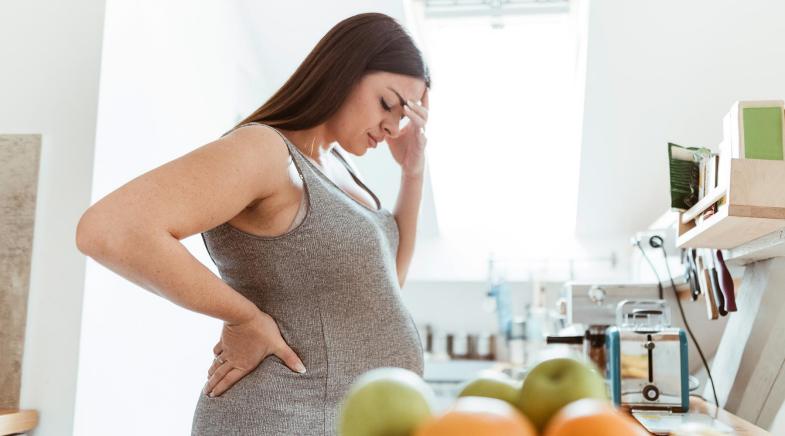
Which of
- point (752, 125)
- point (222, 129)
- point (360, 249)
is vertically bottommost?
point (360, 249)

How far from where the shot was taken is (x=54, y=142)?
2.12 metres

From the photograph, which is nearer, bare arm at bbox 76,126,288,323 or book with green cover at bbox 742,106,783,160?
bare arm at bbox 76,126,288,323

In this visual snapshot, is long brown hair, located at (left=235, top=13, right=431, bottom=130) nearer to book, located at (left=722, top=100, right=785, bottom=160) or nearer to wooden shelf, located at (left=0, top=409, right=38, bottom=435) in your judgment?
book, located at (left=722, top=100, right=785, bottom=160)

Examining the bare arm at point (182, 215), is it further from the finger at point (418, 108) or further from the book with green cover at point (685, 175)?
the book with green cover at point (685, 175)

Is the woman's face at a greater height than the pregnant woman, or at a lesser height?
greater

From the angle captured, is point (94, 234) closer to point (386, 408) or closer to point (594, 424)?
point (386, 408)

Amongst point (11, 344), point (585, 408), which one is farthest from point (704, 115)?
point (585, 408)

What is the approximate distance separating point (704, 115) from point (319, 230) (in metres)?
3.02

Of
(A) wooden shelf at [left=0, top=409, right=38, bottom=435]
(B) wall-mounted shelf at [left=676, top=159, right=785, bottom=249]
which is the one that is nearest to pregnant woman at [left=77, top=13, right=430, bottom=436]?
(B) wall-mounted shelf at [left=676, top=159, right=785, bottom=249]

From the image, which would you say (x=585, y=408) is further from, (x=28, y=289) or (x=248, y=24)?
(x=248, y=24)

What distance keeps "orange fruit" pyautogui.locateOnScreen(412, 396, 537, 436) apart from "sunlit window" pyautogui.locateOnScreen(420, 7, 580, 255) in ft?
11.3

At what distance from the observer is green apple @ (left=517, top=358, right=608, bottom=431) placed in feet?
1.54

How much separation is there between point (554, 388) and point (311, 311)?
55 centimetres

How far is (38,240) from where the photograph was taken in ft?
6.85
